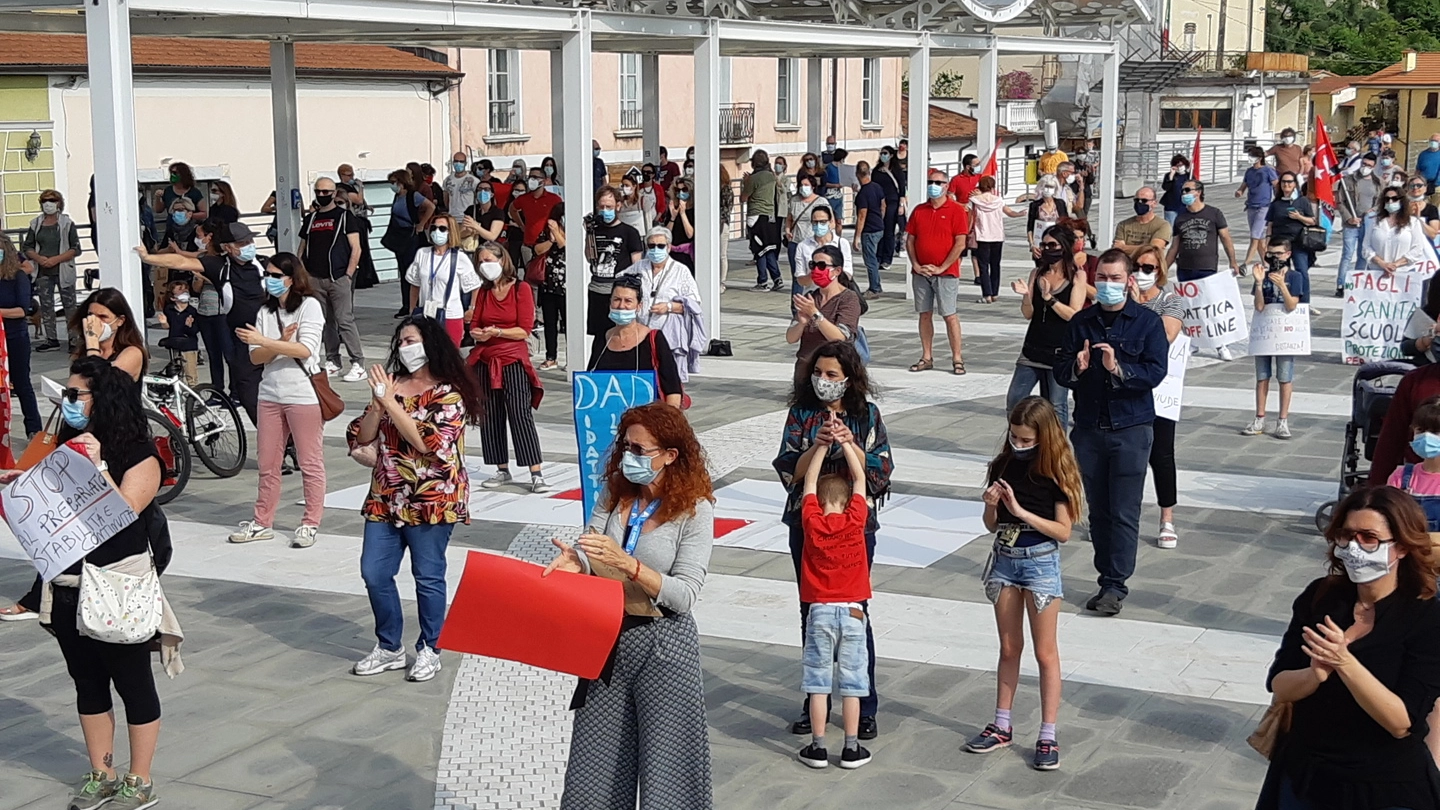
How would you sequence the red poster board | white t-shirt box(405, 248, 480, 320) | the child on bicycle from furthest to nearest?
the child on bicycle
white t-shirt box(405, 248, 480, 320)
the red poster board

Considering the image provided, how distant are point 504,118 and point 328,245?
16553mm

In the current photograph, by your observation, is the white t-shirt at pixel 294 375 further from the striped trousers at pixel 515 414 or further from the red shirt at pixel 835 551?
the red shirt at pixel 835 551

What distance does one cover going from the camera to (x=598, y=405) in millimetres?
8375

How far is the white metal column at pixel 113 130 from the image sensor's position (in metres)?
11.7

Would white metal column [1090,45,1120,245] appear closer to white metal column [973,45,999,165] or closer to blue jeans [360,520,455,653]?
white metal column [973,45,999,165]

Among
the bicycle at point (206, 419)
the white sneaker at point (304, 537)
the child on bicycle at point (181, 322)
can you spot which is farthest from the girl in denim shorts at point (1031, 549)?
the child on bicycle at point (181, 322)

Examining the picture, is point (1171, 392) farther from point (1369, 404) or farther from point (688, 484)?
point (688, 484)

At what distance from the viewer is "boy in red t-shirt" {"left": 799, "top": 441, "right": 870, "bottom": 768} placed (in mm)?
6410

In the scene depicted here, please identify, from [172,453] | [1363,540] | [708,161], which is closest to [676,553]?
[1363,540]

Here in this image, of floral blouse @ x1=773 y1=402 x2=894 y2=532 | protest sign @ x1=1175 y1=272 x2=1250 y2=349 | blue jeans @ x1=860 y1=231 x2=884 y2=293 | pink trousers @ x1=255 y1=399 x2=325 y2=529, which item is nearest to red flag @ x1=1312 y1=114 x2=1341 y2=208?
blue jeans @ x1=860 y1=231 x2=884 y2=293

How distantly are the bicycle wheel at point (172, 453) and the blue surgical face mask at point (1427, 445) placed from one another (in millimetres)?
7673

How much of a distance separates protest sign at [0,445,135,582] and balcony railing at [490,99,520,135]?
26438 mm

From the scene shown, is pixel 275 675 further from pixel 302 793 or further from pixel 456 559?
pixel 456 559

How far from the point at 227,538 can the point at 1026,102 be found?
4817 centimetres
